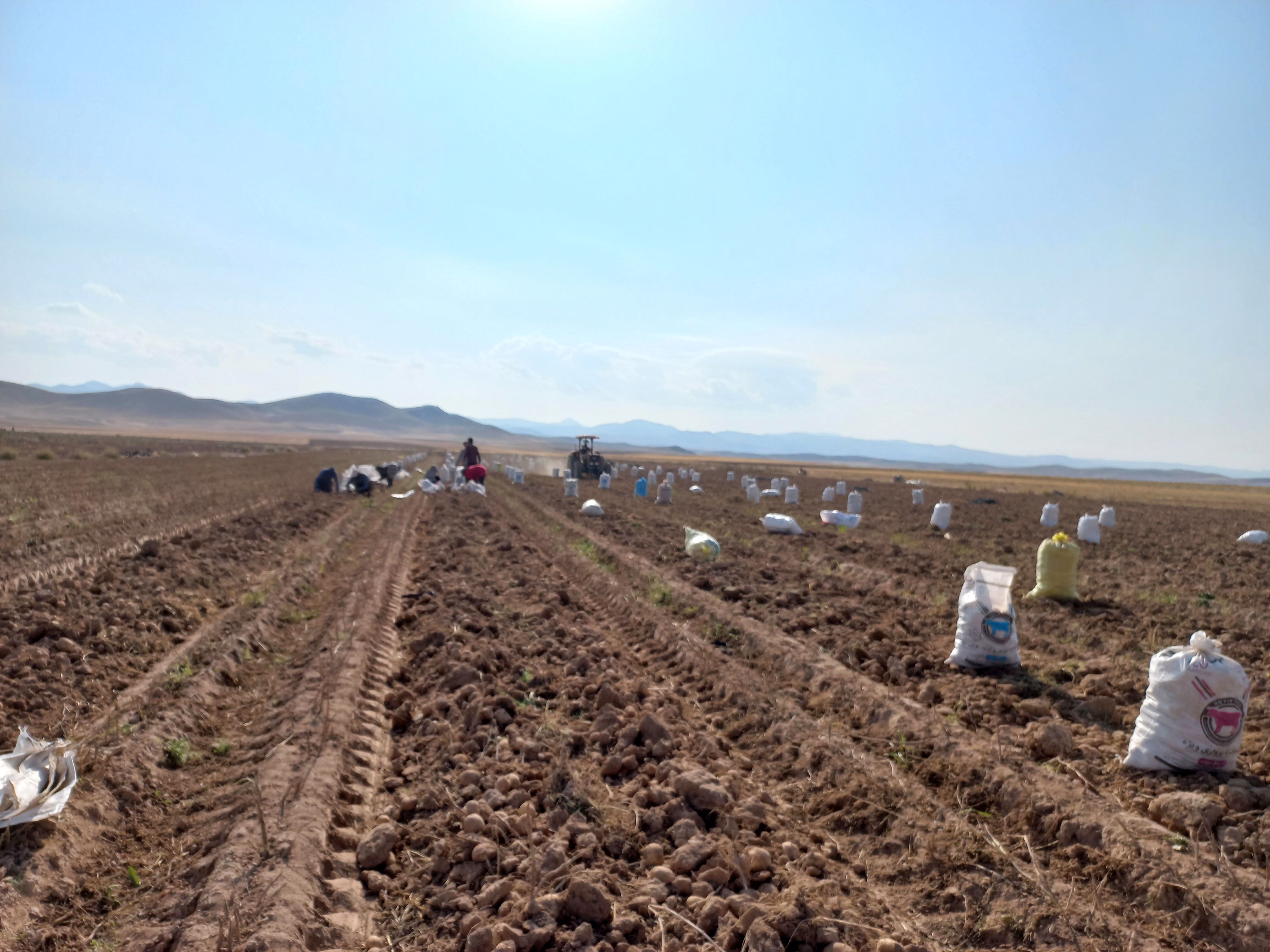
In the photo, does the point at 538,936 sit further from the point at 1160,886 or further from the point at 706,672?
the point at 706,672

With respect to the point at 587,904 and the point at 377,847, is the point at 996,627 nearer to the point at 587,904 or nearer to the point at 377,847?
the point at 587,904

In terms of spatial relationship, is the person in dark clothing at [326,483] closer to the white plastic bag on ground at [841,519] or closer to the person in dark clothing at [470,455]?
the person in dark clothing at [470,455]

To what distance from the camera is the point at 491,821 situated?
12.0 ft

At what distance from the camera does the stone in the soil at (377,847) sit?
3.48m

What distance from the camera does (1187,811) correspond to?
3.64 meters

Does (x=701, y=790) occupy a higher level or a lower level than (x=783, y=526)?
lower

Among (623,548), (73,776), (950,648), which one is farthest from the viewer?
(623,548)

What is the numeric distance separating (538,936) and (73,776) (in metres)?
2.63

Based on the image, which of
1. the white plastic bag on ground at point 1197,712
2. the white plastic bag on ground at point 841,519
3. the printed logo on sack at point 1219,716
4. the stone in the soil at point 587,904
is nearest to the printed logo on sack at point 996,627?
the white plastic bag on ground at point 1197,712

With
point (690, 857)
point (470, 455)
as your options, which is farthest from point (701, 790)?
point (470, 455)

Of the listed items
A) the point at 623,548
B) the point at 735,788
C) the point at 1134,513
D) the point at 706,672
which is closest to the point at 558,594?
the point at 706,672

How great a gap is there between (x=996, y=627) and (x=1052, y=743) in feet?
5.57

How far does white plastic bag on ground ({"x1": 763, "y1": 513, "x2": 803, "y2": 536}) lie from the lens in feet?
48.6

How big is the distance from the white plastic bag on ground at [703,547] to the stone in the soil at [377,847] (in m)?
8.16
